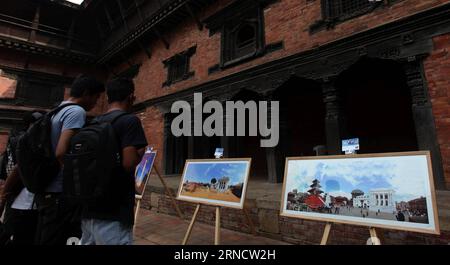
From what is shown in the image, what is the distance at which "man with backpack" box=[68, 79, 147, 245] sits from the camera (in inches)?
65.1

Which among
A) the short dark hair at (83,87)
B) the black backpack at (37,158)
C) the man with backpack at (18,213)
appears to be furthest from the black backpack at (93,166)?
the man with backpack at (18,213)

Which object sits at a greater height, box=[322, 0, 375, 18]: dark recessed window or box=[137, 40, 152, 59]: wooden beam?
box=[137, 40, 152, 59]: wooden beam

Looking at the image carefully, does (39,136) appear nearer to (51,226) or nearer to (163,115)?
(51,226)

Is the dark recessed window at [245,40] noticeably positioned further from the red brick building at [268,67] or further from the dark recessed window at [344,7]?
the dark recessed window at [344,7]

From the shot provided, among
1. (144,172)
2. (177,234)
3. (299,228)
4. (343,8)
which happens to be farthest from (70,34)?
(299,228)

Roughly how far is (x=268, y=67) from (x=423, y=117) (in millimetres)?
3579

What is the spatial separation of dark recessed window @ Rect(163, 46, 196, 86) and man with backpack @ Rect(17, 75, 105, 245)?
23.9 ft

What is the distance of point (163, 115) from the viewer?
32.6 feet

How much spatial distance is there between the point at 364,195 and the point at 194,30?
881 centimetres

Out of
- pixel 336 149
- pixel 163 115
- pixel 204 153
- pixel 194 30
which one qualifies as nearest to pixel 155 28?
pixel 194 30

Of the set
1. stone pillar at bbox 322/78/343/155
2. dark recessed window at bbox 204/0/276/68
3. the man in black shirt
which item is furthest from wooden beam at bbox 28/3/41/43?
the man in black shirt

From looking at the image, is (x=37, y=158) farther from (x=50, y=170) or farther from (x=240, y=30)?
(x=240, y=30)

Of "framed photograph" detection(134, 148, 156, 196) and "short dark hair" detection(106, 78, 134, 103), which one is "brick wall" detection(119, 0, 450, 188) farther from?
"short dark hair" detection(106, 78, 134, 103)

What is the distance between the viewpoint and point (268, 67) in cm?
657
